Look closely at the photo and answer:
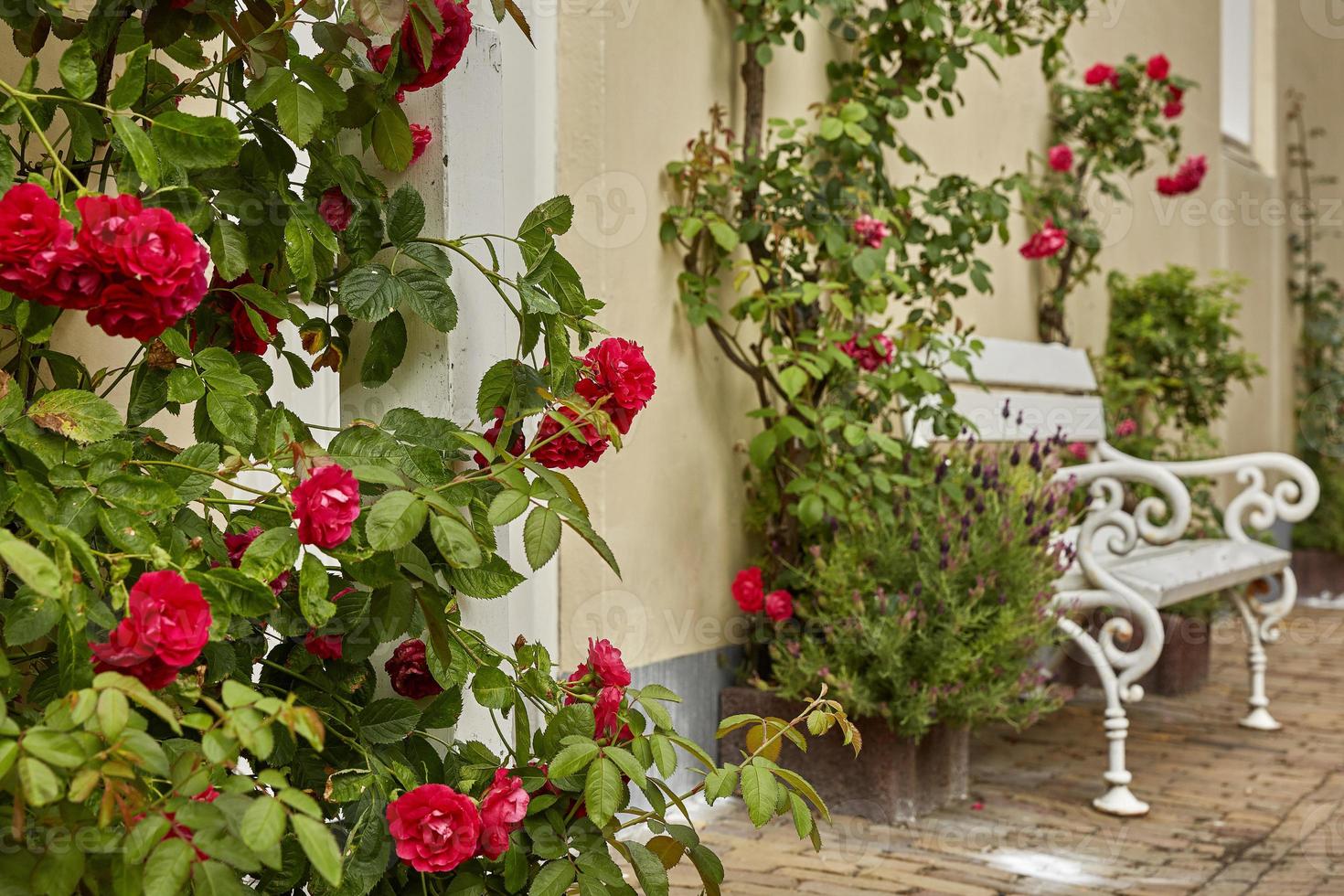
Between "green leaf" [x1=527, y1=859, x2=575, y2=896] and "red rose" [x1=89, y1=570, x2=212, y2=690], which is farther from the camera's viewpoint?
"green leaf" [x1=527, y1=859, x2=575, y2=896]

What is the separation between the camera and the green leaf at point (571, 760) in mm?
1539

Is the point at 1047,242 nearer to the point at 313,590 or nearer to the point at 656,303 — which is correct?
the point at 656,303

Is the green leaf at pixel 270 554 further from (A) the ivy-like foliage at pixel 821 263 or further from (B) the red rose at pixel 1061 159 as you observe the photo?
(B) the red rose at pixel 1061 159

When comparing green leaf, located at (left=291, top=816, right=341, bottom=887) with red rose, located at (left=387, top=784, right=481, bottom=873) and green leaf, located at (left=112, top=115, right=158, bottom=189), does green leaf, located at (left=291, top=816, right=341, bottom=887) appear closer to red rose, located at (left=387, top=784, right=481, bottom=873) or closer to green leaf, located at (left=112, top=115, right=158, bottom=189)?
red rose, located at (left=387, top=784, right=481, bottom=873)

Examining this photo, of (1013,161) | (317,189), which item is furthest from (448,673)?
(1013,161)

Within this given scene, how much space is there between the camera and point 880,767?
3.39 m

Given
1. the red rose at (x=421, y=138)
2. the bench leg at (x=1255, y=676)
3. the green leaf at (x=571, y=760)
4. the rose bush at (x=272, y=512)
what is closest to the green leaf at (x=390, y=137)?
→ the rose bush at (x=272, y=512)

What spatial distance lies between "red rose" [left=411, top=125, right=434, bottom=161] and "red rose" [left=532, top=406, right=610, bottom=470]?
1.34 feet

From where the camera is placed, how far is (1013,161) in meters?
5.44

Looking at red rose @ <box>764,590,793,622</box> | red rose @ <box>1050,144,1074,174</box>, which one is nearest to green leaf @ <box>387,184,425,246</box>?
red rose @ <box>764,590,793,622</box>

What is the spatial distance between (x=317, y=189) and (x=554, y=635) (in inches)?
68.1

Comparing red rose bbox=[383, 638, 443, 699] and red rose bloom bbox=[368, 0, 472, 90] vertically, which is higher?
red rose bloom bbox=[368, 0, 472, 90]

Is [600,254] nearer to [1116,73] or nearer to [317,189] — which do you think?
[317,189]

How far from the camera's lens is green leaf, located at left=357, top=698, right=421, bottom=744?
1581 mm
